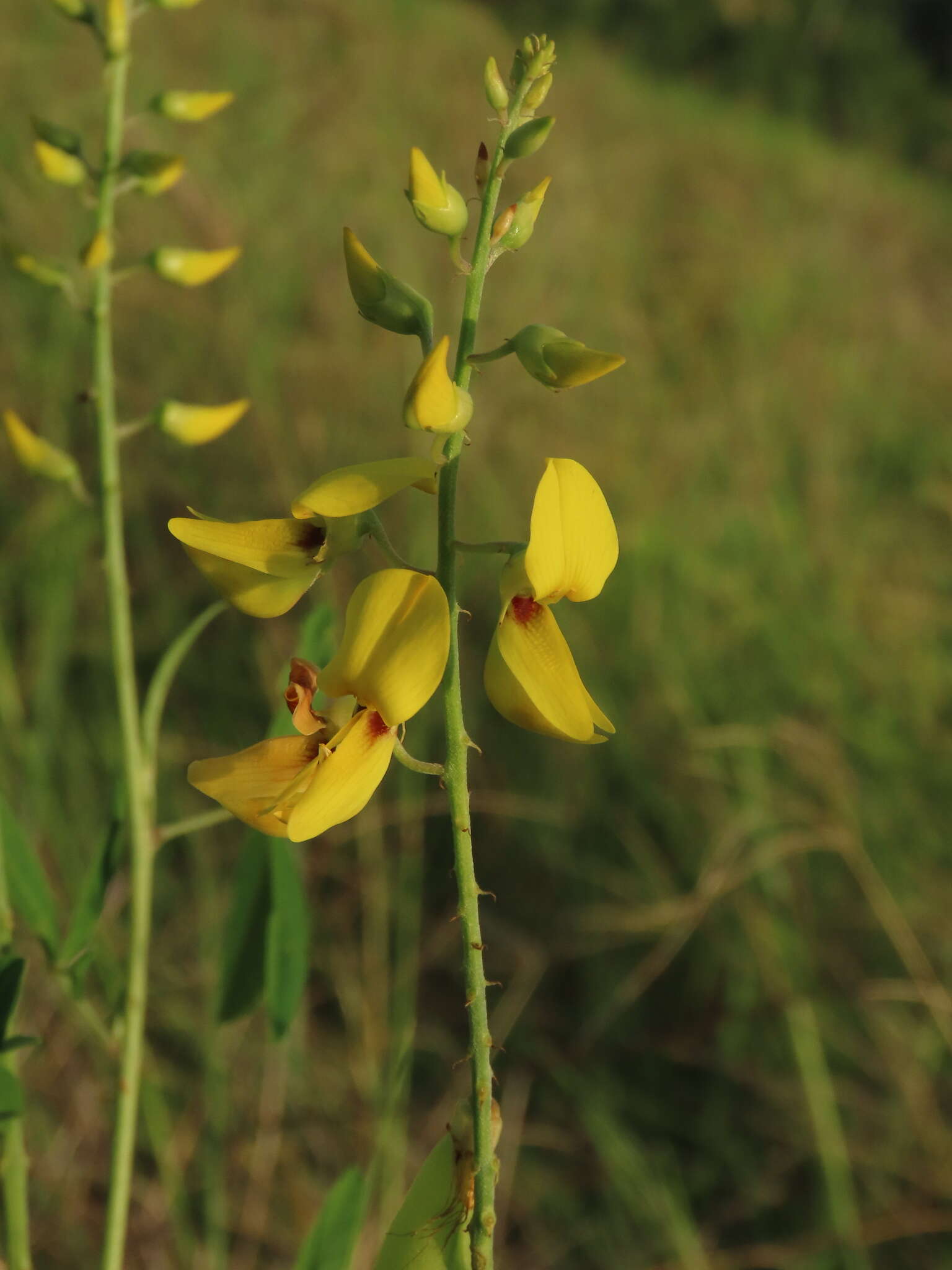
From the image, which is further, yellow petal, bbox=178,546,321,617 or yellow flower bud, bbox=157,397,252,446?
yellow flower bud, bbox=157,397,252,446

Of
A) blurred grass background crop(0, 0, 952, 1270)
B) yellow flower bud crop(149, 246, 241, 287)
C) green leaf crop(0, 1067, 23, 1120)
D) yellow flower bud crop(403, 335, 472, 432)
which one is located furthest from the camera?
blurred grass background crop(0, 0, 952, 1270)

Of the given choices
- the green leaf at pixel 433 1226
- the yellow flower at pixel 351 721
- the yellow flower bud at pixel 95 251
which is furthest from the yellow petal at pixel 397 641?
the yellow flower bud at pixel 95 251

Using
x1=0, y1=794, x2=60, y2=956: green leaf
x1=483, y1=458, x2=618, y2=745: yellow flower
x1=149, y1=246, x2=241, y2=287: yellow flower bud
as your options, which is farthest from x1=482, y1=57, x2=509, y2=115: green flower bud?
x1=0, y1=794, x2=60, y2=956: green leaf

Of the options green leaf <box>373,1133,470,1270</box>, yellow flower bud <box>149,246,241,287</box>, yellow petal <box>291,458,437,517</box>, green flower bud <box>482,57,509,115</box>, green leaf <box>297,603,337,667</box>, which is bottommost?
green leaf <box>373,1133,470,1270</box>

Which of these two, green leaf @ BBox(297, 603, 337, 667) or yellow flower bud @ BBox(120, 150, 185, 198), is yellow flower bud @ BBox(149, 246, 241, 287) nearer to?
yellow flower bud @ BBox(120, 150, 185, 198)

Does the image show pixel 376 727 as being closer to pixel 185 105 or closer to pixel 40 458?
pixel 40 458

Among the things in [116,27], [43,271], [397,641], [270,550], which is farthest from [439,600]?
[116,27]
